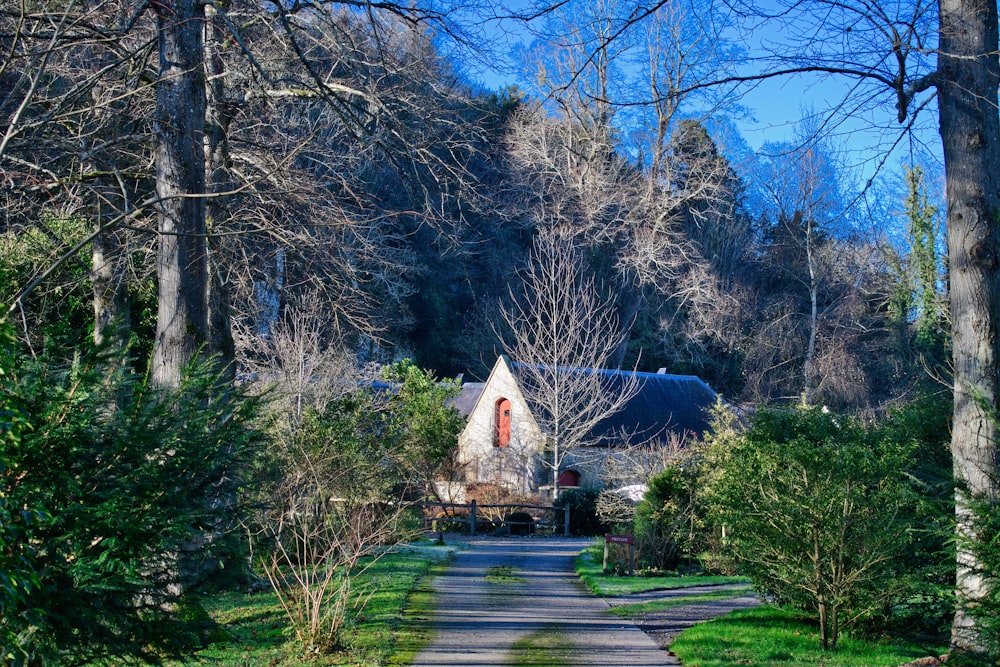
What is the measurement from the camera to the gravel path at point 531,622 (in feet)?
29.6

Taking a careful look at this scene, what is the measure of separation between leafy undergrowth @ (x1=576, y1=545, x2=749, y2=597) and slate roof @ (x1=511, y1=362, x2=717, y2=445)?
15.0m

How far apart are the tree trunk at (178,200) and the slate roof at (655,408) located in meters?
24.3

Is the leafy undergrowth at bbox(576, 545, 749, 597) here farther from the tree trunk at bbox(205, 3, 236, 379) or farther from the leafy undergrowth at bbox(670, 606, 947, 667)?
the tree trunk at bbox(205, 3, 236, 379)

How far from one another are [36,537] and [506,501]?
28.6 meters

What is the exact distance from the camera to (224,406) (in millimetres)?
5926

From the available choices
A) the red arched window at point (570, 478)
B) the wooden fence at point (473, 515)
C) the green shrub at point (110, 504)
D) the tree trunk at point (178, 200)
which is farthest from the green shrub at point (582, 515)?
the green shrub at point (110, 504)

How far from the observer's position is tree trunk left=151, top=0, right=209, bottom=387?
8.74m

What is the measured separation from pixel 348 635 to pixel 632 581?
321 inches

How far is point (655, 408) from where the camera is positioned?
120ft

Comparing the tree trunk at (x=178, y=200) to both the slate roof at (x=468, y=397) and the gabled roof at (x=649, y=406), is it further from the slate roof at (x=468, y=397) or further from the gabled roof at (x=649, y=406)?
the slate roof at (x=468, y=397)

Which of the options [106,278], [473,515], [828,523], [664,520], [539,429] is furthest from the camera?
[539,429]

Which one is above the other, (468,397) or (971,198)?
(971,198)

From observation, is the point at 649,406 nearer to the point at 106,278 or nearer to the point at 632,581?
the point at 632,581

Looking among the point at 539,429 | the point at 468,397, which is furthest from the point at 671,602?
the point at 468,397
